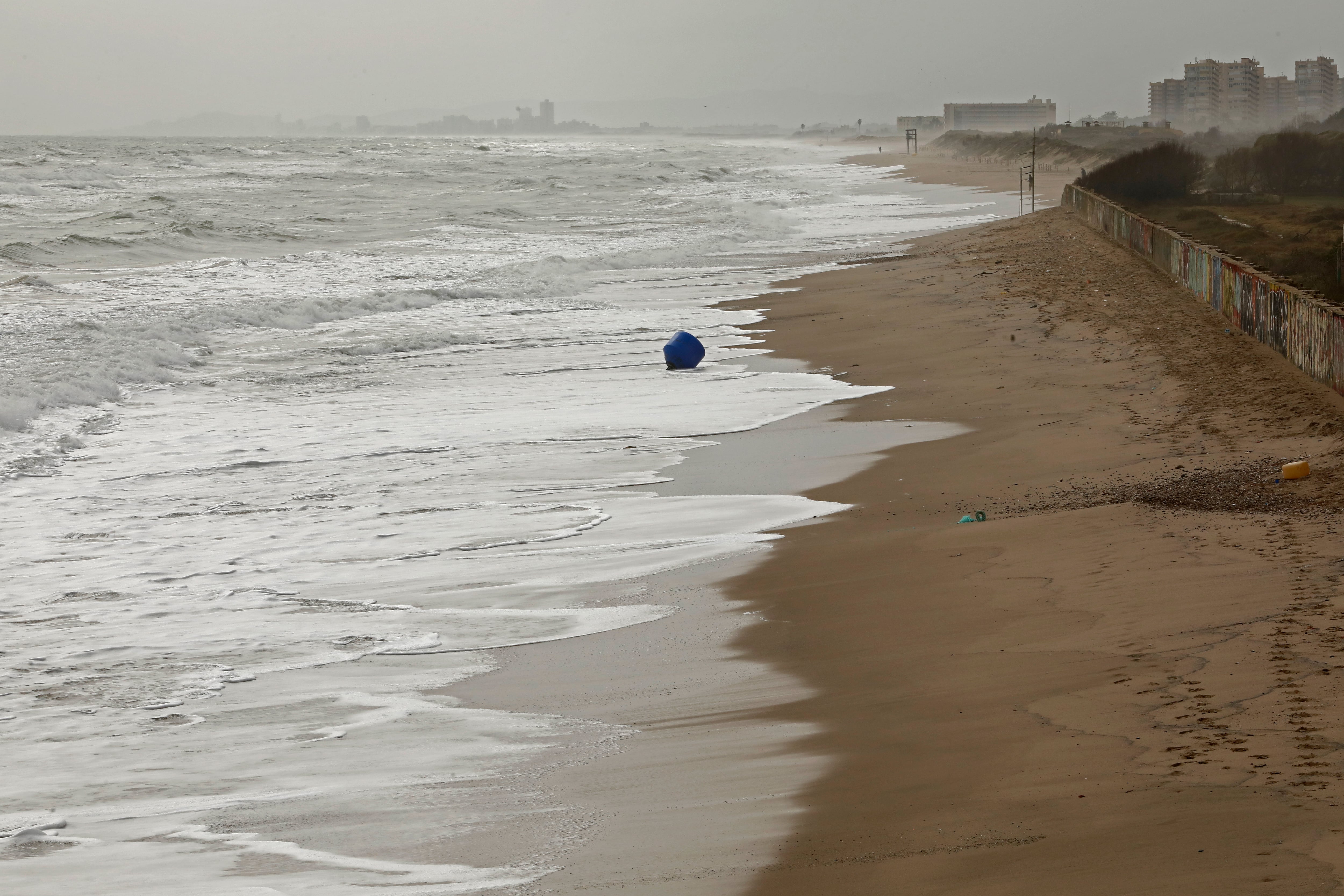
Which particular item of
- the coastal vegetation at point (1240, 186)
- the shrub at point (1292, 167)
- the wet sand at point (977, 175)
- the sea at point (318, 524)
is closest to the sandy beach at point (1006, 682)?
the sea at point (318, 524)

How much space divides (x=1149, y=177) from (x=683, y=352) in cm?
2933

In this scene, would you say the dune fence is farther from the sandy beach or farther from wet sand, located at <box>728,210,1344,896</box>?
the sandy beach

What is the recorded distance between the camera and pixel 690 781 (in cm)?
496

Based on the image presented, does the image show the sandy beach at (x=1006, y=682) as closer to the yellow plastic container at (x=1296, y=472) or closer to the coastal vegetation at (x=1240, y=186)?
the yellow plastic container at (x=1296, y=472)

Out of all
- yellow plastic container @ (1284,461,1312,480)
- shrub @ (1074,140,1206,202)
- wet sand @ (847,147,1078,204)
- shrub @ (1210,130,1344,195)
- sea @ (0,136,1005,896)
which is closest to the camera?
sea @ (0,136,1005,896)

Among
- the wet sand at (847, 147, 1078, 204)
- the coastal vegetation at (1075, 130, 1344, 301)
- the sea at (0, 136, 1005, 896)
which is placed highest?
the wet sand at (847, 147, 1078, 204)

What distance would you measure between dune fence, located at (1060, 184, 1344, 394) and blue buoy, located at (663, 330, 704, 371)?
6.41m

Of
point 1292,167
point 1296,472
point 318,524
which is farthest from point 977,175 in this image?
point 318,524

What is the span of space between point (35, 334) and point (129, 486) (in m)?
9.33

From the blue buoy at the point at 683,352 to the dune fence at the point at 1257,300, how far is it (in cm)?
641

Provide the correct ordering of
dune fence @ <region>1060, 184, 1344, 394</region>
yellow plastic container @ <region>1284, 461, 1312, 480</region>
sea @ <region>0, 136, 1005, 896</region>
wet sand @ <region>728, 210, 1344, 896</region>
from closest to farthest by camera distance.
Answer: wet sand @ <region>728, 210, 1344, 896</region>
sea @ <region>0, 136, 1005, 896</region>
yellow plastic container @ <region>1284, 461, 1312, 480</region>
dune fence @ <region>1060, 184, 1344, 394</region>

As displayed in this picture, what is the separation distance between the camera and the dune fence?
35.4 feet

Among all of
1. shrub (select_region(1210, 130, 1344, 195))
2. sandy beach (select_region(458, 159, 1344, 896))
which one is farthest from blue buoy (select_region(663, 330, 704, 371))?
shrub (select_region(1210, 130, 1344, 195))

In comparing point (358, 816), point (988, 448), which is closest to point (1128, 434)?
point (988, 448)
